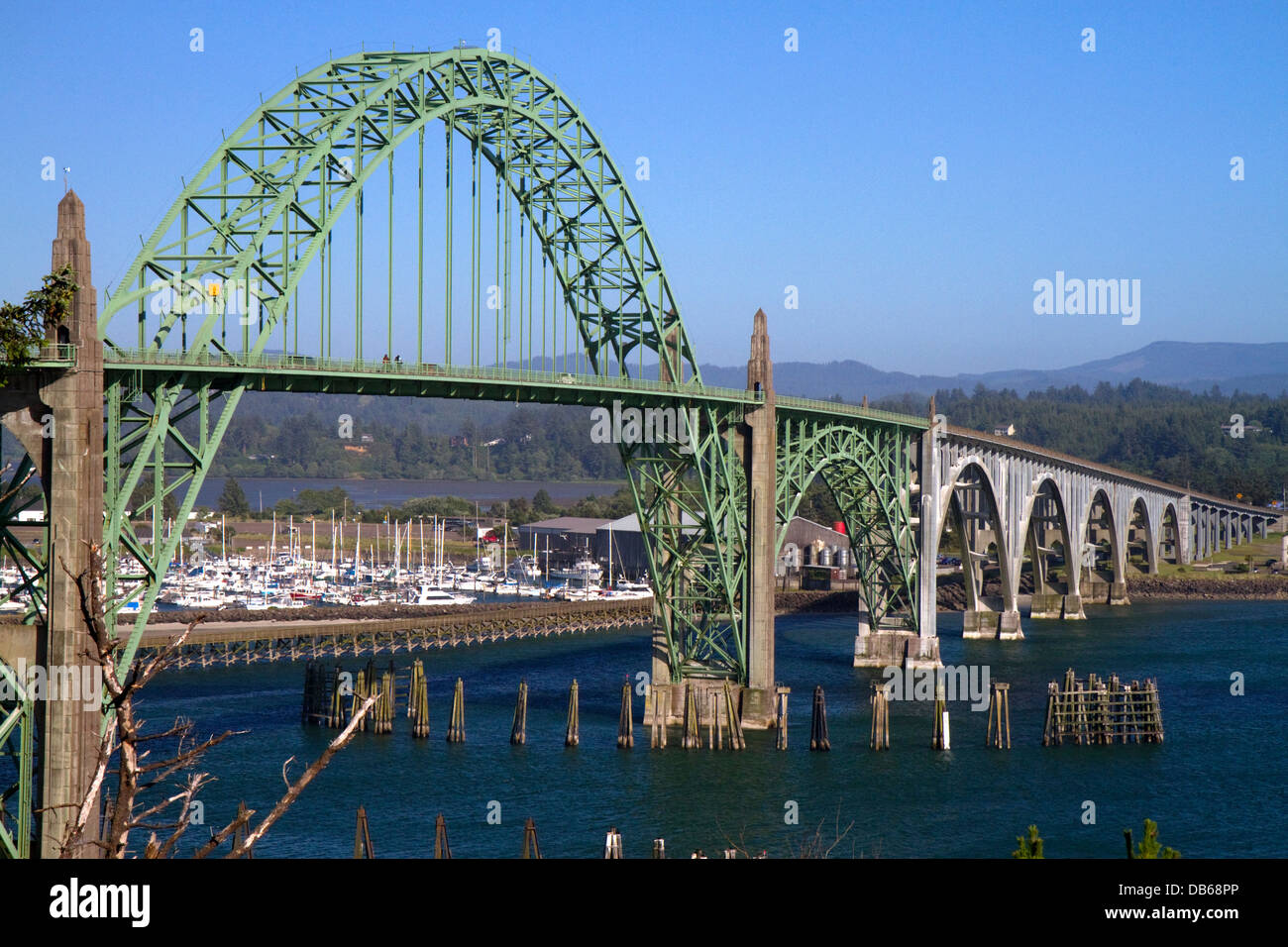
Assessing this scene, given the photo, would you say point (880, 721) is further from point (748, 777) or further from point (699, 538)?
point (699, 538)

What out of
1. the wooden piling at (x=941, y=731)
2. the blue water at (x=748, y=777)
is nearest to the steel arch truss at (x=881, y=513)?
the blue water at (x=748, y=777)

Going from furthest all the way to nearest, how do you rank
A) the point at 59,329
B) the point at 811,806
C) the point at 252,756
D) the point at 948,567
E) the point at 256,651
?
the point at 948,567 < the point at 256,651 < the point at 252,756 < the point at 811,806 < the point at 59,329

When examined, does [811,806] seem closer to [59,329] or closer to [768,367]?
[768,367]

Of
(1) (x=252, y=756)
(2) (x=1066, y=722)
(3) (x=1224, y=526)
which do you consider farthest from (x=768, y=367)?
(3) (x=1224, y=526)

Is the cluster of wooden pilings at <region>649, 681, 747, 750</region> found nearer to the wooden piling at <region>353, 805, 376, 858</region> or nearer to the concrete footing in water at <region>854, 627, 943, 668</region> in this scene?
the wooden piling at <region>353, 805, 376, 858</region>

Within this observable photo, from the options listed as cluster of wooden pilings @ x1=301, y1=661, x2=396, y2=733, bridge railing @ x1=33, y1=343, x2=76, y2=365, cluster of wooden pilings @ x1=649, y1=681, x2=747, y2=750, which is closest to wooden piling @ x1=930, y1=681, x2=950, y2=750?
cluster of wooden pilings @ x1=649, y1=681, x2=747, y2=750
